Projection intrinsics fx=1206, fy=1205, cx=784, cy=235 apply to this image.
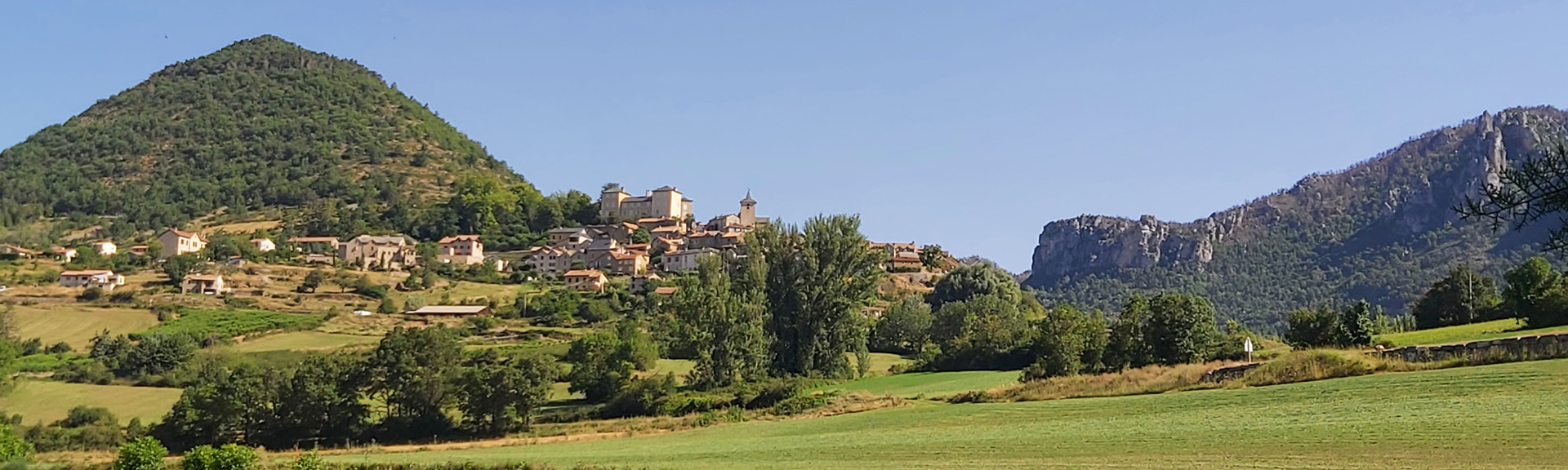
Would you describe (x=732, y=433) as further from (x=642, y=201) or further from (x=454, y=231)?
(x=642, y=201)

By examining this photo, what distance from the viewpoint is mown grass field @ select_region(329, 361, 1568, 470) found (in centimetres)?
1995

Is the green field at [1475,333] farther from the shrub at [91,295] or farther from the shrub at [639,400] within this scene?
the shrub at [91,295]

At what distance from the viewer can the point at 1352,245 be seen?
570 feet

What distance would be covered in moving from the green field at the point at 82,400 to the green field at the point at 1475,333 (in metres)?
49.2

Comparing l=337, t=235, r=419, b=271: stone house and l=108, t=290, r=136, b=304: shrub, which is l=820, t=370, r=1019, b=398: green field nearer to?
l=108, t=290, r=136, b=304: shrub

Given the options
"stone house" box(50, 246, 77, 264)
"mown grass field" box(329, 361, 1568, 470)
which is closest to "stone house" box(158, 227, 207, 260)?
"stone house" box(50, 246, 77, 264)

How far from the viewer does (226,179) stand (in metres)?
168

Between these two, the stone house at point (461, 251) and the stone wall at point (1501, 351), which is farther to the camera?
the stone house at point (461, 251)

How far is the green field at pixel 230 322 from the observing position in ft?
Answer: 250

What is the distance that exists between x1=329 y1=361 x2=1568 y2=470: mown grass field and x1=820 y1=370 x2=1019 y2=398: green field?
8.14 metres

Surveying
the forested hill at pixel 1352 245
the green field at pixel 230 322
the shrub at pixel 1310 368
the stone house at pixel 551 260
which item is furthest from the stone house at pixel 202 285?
the forested hill at pixel 1352 245

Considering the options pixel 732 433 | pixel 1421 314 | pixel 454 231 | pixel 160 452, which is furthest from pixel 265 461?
pixel 454 231

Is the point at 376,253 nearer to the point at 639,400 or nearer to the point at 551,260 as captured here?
the point at 551,260

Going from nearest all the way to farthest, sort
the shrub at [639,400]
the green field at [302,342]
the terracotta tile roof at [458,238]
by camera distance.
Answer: the shrub at [639,400]
the green field at [302,342]
the terracotta tile roof at [458,238]
